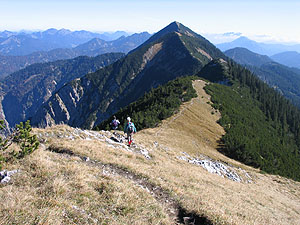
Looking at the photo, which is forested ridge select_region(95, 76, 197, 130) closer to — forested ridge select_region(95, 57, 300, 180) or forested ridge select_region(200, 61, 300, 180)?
forested ridge select_region(95, 57, 300, 180)

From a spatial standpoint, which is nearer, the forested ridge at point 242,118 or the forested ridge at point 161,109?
the forested ridge at point 161,109

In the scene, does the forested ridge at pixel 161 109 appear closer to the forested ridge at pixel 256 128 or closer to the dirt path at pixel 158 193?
the forested ridge at pixel 256 128

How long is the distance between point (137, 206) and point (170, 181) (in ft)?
16.3

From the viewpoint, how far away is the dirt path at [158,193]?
27.7ft

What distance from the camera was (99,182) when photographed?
8.91 metres

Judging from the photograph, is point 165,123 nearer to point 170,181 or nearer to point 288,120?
point 170,181

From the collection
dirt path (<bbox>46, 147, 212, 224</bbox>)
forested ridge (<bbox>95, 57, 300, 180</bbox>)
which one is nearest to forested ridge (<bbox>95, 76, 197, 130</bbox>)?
forested ridge (<bbox>95, 57, 300, 180</bbox>)

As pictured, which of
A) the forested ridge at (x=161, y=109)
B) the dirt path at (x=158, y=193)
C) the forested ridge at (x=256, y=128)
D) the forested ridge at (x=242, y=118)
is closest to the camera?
the dirt path at (x=158, y=193)

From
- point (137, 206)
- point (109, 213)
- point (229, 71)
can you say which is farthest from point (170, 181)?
point (229, 71)

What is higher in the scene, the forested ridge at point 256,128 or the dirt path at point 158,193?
the dirt path at point 158,193

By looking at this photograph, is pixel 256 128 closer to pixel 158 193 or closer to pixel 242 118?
pixel 242 118

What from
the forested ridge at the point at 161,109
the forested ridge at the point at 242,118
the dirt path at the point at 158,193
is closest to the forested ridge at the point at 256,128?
the forested ridge at the point at 242,118

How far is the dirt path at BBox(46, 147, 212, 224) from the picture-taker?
844 centimetres

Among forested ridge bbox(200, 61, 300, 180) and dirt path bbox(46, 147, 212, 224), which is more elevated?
dirt path bbox(46, 147, 212, 224)
